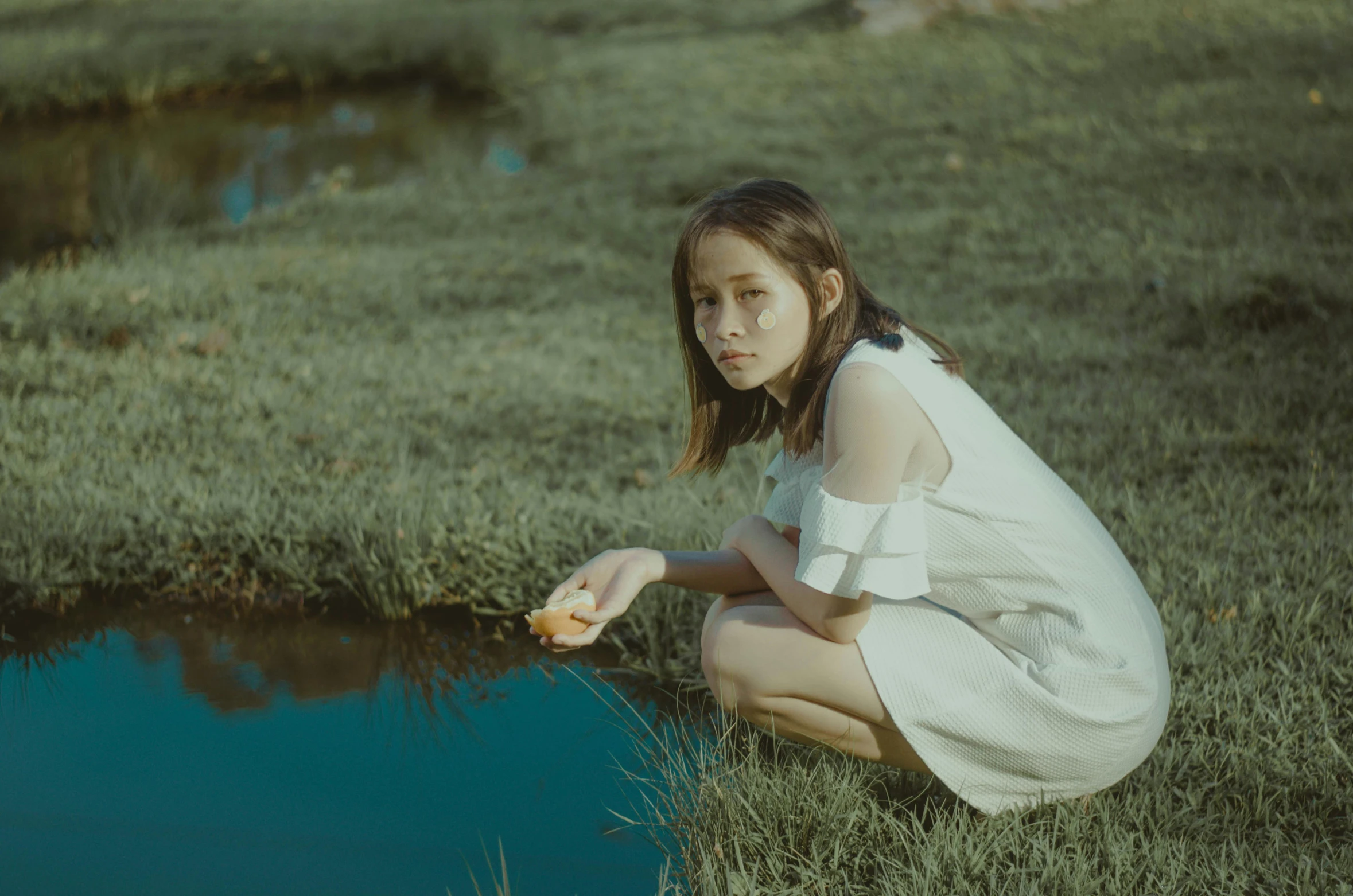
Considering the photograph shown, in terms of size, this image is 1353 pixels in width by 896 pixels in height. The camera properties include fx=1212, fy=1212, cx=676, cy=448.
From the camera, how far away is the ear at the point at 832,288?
2.19 m

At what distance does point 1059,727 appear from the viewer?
2053mm

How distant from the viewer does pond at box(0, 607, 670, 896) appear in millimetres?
2389

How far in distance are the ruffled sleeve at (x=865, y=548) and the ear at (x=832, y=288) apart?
368 millimetres

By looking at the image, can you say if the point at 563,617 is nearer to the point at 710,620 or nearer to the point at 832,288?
the point at 710,620

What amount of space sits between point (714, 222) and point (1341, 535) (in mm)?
2117

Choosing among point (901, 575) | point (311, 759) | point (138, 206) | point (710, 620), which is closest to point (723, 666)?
point (710, 620)

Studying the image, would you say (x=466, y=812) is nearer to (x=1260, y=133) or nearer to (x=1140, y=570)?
(x=1140, y=570)

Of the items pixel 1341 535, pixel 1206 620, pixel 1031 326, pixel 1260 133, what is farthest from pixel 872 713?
pixel 1260 133

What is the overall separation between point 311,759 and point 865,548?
1.45 metres

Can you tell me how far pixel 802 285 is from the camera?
2174mm

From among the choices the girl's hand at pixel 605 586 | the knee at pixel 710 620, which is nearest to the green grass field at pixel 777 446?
the knee at pixel 710 620

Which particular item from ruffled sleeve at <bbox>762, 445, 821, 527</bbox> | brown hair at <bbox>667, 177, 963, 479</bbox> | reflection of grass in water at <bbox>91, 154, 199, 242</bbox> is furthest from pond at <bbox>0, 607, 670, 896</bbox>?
reflection of grass in water at <bbox>91, 154, 199, 242</bbox>

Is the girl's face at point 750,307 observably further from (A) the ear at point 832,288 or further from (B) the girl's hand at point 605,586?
(B) the girl's hand at point 605,586

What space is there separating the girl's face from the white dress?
0.43ft
